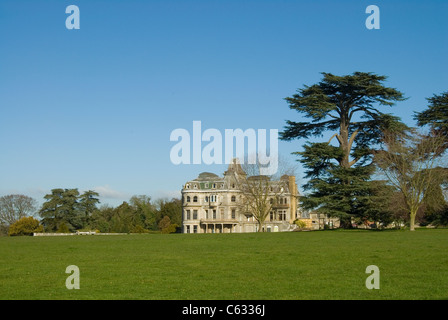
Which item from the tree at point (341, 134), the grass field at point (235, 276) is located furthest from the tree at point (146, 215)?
the grass field at point (235, 276)

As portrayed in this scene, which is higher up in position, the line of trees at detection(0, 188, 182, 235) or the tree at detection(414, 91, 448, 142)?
the tree at detection(414, 91, 448, 142)

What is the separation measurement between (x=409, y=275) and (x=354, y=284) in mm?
2014

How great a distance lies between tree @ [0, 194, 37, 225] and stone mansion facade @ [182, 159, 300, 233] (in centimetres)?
2383

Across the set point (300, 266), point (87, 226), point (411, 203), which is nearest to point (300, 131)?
point (411, 203)

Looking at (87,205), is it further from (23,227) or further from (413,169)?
(413,169)

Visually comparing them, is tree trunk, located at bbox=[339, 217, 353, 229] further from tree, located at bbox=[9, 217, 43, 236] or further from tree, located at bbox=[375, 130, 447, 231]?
tree, located at bbox=[9, 217, 43, 236]

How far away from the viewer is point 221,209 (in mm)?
89062

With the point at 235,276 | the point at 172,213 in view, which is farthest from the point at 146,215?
the point at 235,276

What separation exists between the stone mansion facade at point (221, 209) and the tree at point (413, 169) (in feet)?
140

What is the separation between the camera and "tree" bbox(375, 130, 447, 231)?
43.5 m

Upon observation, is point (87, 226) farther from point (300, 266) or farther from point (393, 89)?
point (300, 266)

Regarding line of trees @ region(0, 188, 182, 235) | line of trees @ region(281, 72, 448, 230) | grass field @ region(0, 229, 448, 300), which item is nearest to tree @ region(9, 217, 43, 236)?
line of trees @ region(0, 188, 182, 235)

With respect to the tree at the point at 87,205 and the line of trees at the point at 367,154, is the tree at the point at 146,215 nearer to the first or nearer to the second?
the tree at the point at 87,205

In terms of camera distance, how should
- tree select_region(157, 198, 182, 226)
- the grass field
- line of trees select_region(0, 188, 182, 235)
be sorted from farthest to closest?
tree select_region(157, 198, 182, 226) → line of trees select_region(0, 188, 182, 235) → the grass field
